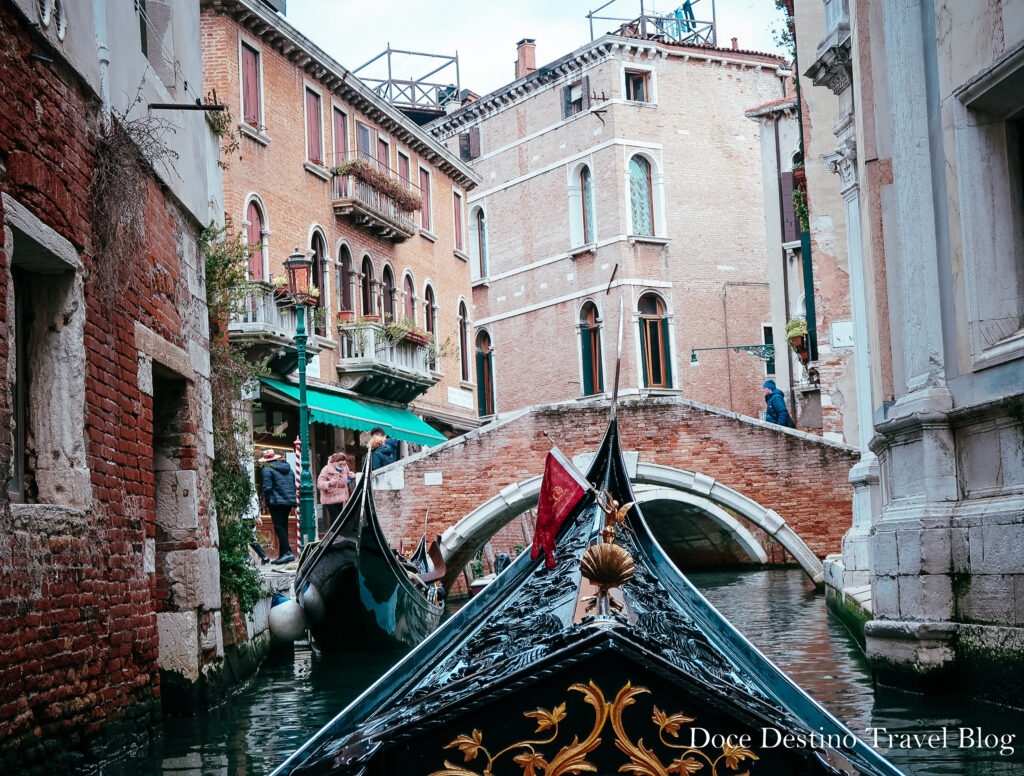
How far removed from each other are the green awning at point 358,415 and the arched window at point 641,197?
467 centimetres

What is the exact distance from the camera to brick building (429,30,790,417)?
682 inches

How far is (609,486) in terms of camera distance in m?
4.30

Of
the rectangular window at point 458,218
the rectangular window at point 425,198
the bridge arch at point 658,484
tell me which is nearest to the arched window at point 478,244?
the rectangular window at point 458,218

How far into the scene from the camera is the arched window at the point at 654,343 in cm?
1738

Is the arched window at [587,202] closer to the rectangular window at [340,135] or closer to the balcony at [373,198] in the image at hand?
the balcony at [373,198]

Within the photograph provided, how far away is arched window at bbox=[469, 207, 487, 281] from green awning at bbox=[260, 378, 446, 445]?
5495 millimetres

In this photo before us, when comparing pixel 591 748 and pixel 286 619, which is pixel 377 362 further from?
pixel 591 748

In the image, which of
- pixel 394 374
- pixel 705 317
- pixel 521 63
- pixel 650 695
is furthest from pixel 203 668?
pixel 521 63

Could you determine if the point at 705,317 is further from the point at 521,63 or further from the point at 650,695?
the point at 650,695

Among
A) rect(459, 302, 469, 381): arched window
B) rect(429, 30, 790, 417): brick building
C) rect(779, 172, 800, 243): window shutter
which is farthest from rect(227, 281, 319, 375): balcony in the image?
rect(429, 30, 790, 417): brick building

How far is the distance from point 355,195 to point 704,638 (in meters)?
11.1

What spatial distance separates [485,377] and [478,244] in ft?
6.41

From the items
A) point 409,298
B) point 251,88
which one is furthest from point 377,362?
point 251,88

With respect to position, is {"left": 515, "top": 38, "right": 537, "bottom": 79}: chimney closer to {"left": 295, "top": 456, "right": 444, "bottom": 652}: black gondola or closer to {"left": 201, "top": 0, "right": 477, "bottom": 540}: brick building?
{"left": 201, "top": 0, "right": 477, "bottom": 540}: brick building
